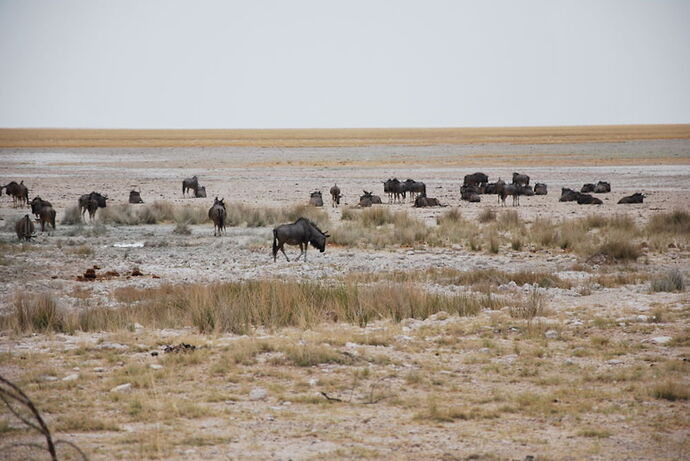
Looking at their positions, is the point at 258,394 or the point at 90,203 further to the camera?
the point at 90,203

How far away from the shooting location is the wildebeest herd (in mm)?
20719

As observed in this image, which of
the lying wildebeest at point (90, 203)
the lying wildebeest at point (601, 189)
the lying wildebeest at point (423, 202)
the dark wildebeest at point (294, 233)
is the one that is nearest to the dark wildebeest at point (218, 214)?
the dark wildebeest at point (294, 233)

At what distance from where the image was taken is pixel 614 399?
8.85 meters

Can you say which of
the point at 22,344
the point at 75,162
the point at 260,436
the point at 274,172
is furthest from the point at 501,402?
the point at 75,162

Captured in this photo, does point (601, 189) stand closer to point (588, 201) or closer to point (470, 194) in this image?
point (588, 201)

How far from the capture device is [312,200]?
3497 centimetres

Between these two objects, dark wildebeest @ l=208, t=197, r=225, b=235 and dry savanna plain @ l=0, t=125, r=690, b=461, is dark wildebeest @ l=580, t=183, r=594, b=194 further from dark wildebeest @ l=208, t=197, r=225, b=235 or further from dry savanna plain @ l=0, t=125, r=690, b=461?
dark wildebeest @ l=208, t=197, r=225, b=235

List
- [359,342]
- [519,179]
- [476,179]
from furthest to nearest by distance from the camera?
1. [476,179]
2. [519,179]
3. [359,342]

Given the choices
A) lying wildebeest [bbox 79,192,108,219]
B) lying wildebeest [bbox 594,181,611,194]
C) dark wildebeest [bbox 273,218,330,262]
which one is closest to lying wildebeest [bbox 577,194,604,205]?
lying wildebeest [bbox 594,181,611,194]

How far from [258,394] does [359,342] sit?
8.97 feet

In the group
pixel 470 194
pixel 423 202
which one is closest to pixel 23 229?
pixel 423 202

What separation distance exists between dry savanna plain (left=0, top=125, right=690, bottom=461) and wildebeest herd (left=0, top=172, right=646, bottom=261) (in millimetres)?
637

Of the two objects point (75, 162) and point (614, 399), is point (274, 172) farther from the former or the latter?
point (614, 399)

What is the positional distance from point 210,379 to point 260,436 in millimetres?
2106
